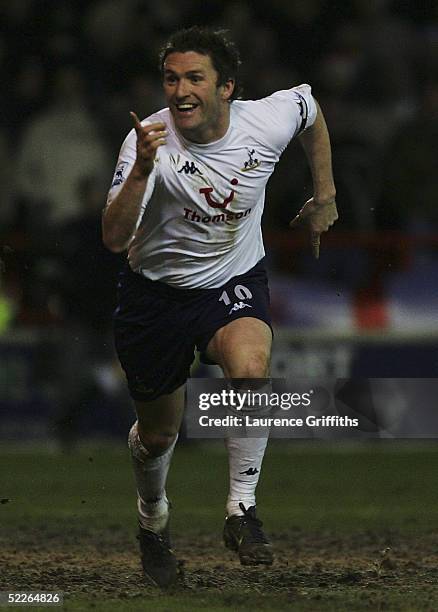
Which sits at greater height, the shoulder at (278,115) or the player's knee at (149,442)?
the shoulder at (278,115)

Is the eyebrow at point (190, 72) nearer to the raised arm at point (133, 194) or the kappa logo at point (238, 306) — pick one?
the raised arm at point (133, 194)

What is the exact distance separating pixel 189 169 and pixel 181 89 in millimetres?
362

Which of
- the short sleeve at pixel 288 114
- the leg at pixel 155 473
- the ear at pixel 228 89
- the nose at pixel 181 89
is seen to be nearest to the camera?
the nose at pixel 181 89

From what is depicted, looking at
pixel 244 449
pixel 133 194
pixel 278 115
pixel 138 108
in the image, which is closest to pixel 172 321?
pixel 244 449

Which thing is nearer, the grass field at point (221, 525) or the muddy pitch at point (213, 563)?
the grass field at point (221, 525)

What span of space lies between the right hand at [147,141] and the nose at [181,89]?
554 mm

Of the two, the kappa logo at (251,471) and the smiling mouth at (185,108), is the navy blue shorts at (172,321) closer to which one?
the kappa logo at (251,471)

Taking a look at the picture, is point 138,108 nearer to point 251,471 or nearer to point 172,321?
point 172,321

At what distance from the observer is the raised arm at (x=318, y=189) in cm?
710

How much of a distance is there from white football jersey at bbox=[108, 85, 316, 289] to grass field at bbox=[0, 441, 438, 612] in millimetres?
1451

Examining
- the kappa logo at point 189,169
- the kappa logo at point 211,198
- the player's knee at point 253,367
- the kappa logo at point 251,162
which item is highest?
the kappa logo at point 251,162

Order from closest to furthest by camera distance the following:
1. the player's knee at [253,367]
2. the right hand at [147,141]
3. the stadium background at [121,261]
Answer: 1. the right hand at [147,141]
2. the player's knee at [253,367]
3. the stadium background at [121,261]

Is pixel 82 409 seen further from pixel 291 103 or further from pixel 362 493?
pixel 291 103

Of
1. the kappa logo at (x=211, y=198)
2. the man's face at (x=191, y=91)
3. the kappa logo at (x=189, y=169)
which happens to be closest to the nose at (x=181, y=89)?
the man's face at (x=191, y=91)
